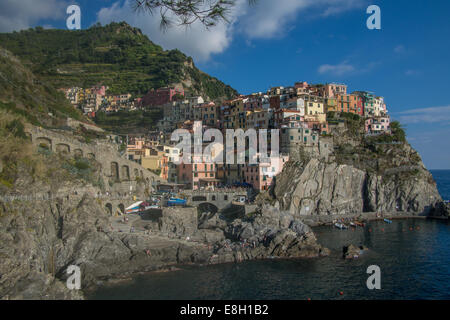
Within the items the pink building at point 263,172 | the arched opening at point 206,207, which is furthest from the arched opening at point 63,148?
the pink building at point 263,172

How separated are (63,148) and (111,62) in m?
78.1

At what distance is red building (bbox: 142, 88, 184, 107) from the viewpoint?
8519 centimetres

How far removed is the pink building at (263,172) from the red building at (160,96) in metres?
42.1

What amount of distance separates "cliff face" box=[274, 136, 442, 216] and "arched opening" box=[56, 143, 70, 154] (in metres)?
29.8

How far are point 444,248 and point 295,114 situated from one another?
30.6m

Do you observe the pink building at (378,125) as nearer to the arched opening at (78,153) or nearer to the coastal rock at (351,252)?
the coastal rock at (351,252)

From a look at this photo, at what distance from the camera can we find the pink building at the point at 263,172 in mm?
48500

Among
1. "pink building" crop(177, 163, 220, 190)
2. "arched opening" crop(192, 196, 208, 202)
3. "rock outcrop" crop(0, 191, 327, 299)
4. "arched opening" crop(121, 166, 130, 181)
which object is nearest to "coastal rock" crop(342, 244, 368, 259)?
"rock outcrop" crop(0, 191, 327, 299)

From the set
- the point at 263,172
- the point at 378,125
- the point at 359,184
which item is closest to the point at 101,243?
the point at 263,172

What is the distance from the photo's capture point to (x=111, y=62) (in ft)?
367

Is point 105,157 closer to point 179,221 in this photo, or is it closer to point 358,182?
point 179,221

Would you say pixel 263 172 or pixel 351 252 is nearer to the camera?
pixel 351 252
